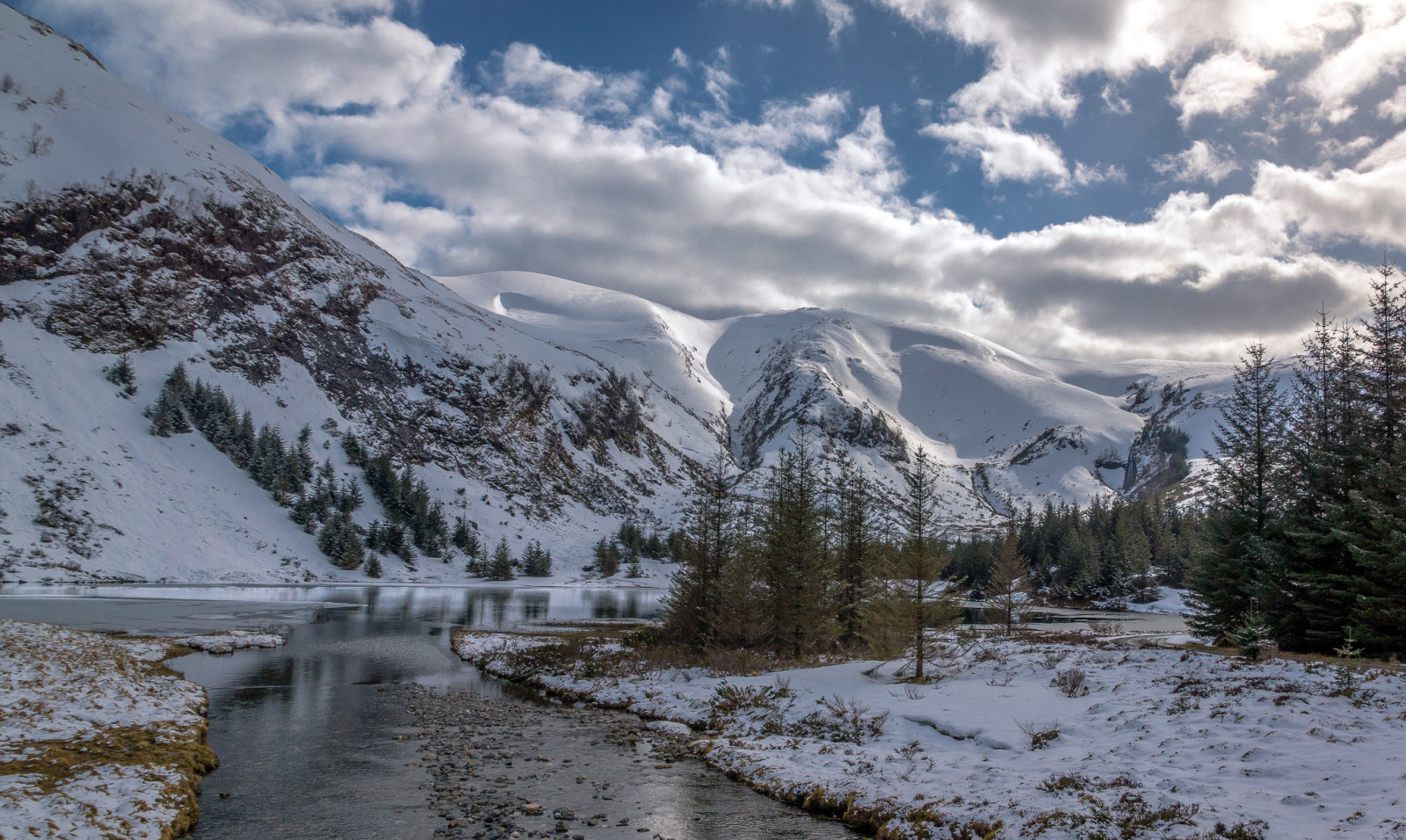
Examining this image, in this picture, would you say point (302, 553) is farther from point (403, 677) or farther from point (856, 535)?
point (856, 535)

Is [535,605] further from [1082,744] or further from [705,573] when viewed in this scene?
[1082,744]

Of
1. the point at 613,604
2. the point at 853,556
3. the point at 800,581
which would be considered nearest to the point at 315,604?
the point at 613,604

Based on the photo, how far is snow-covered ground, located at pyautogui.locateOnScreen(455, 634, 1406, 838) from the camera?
34.4 feet

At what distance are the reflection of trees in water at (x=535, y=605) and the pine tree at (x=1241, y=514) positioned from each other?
165ft

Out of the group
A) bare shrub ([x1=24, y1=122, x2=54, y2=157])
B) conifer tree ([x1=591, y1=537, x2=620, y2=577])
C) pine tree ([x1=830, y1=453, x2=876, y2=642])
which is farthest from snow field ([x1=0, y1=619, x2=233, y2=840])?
bare shrub ([x1=24, y1=122, x2=54, y2=157])

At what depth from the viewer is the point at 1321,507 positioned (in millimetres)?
24172

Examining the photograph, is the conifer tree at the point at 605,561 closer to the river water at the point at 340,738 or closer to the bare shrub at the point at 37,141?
the river water at the point at 340,738

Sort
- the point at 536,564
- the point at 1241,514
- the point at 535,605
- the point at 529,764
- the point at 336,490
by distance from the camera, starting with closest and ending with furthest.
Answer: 1. the point at 529,764
2. the point at 1241,514
3. the point at 535,605
4. the point at 336,490
5. the point at 536,564

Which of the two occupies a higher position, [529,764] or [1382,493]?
[1382,493]

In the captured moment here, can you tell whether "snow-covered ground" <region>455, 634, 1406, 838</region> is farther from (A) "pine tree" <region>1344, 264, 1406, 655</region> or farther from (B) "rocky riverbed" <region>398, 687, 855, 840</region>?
(A) "pine tree" <region>1344, 264, 1406, 655</region>

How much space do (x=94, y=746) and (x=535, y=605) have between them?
67.0 metres

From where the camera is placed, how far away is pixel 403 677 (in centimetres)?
3069

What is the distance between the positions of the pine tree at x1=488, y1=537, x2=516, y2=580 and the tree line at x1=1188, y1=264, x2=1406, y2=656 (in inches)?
4168

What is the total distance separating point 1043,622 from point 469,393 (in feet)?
476
